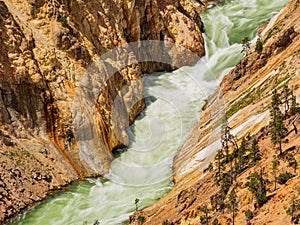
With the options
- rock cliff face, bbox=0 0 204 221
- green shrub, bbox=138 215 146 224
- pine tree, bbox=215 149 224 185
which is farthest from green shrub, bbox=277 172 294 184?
rock cliff face, bbox=0 0 204 221

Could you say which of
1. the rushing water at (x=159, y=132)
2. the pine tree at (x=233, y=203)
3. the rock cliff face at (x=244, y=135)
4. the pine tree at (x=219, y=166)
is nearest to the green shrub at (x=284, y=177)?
the rock cliff face at (x=244, y=135)

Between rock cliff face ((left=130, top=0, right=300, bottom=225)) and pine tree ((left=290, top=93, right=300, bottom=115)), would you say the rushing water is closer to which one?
rock cliff face ((left=130, top=0, right=300, bottom=225))

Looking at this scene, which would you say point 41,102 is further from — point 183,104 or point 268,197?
point 268,197

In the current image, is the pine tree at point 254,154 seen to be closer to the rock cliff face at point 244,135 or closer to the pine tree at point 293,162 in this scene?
the rock cliff face at point 244,135

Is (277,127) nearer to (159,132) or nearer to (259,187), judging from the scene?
(259,187)

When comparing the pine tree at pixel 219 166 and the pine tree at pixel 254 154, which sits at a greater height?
the pine tree at pixel 254 154

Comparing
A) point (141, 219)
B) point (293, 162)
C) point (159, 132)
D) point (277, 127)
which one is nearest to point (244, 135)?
point (277, 127)

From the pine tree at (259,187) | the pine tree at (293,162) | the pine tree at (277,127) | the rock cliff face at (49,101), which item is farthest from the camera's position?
the rock cliff face at (49,101)

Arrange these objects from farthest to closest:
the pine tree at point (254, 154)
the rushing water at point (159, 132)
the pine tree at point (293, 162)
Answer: the rushing water at point (159, 132) → the pine tree at point (254, 154) → the pine tree at point (293, 162)
